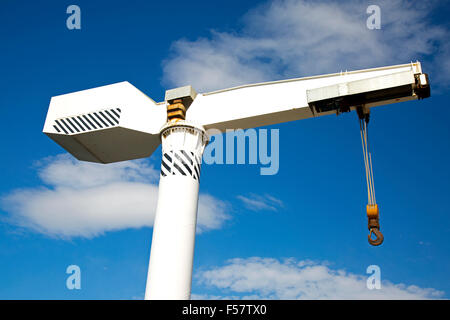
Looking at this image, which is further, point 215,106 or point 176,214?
point 215,106

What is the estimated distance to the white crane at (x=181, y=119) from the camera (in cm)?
1121

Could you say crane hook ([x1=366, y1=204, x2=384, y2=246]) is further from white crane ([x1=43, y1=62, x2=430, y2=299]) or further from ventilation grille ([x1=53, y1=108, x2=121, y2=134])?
ventilation grille ([x1=53, y1=108, x2=121, y2=134])

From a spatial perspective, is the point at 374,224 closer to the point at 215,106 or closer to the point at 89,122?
the point at 215,106

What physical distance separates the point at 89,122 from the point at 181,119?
11.0 ft

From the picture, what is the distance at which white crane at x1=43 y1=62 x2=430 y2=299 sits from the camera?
1121cm

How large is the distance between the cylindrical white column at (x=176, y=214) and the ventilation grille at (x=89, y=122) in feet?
6.63

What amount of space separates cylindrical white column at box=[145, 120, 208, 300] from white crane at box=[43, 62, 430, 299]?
3 centimetres

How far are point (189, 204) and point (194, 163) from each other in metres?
1.26

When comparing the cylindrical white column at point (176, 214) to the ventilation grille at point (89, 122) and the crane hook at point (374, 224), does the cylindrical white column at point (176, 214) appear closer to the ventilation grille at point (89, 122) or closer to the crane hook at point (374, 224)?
the ventilation grille at point (89, 122)

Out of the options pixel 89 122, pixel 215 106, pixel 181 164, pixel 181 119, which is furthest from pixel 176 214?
pixel 89 122

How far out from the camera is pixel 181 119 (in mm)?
13297

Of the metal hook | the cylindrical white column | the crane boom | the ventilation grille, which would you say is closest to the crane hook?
the metal hook

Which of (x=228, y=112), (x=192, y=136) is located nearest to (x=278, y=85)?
(x=228, y=112)
